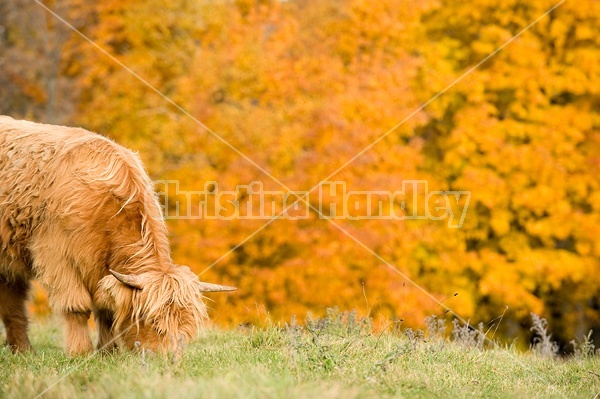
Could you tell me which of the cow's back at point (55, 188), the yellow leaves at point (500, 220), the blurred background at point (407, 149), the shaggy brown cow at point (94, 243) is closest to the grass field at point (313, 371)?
the shaggy brown cow at point (94, 243)

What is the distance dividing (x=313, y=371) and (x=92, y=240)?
7.39ft

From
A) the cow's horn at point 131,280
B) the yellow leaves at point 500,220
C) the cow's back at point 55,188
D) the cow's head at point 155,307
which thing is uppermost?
the cow's back at point 55,188

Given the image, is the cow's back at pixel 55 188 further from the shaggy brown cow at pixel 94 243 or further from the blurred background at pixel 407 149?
the blurred background at pixel 407 149

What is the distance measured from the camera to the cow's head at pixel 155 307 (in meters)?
5.26

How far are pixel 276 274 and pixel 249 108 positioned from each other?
3.64 meters

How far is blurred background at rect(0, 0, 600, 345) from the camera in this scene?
41.5 ft

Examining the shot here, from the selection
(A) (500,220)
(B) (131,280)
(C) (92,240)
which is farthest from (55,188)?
(A) (500,220)

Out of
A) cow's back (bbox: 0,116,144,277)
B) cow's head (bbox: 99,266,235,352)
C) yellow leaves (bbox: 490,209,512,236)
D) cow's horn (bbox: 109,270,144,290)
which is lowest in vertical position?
yellow leaves (bbox: 490,209,512,236)

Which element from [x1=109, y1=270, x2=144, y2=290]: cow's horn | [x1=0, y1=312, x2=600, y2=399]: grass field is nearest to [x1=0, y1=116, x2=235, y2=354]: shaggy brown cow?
[x1=109, y1=270, x2=144, y2=290]: cow's horn

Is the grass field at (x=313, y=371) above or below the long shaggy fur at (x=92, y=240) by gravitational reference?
below

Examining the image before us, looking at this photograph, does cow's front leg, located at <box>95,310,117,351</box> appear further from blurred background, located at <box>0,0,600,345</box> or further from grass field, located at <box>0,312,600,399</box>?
blurred background, located at <box>0,0,600,345</box>

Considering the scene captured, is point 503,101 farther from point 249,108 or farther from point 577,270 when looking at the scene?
point 249,108

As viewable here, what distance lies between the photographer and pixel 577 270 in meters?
13.3

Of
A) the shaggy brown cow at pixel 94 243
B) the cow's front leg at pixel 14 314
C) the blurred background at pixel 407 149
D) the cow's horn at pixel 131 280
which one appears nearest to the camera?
the cow's horn at pixel 131 280
